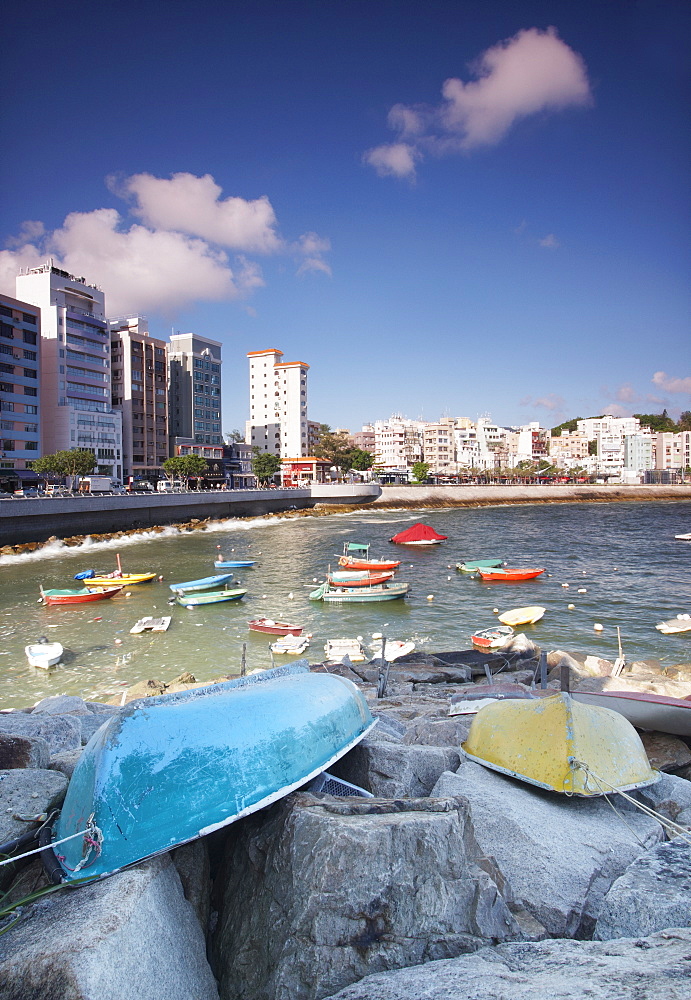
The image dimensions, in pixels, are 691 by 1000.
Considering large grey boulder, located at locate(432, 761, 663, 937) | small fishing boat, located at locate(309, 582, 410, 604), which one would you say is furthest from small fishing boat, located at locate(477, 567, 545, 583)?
large grey boulder, located at locate(432, 761, 663, 937)

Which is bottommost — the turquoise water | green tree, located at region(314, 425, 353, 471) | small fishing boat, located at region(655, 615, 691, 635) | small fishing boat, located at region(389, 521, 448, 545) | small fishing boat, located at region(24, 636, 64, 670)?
the turquoise water

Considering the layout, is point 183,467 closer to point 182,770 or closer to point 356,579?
point 356,579

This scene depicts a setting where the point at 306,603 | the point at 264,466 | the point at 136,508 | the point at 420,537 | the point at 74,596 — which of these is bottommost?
the point at 306,603

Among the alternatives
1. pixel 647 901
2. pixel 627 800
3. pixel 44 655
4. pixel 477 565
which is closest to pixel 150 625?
pixel 44 655

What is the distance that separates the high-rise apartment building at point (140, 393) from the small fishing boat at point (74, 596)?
206ft

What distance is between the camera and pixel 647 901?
13.5 feet

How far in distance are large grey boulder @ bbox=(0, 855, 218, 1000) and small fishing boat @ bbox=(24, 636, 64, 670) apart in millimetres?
17884

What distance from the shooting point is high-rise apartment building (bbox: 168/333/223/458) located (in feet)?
340

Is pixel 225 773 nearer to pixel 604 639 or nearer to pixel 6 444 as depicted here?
pixel 604 639

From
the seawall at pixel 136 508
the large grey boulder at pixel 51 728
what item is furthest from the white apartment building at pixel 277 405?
the large grey boulder at pixel 51 728

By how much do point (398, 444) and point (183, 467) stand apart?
324 ft

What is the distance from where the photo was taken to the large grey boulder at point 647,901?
4023 millimetres

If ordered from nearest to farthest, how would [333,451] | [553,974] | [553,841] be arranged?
[553,974], [553,841], [333,451]

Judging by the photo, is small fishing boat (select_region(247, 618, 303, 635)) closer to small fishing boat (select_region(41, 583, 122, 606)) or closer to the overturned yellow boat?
small fishing boat (select_region(41, 583, 122, 606))
